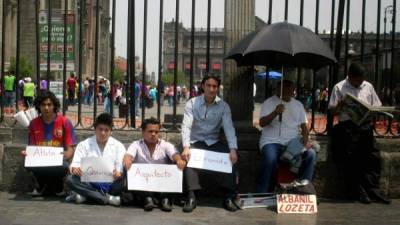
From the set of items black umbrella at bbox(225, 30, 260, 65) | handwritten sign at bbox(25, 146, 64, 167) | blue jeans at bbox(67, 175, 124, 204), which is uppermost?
black umbrella at bbox(225, 30, 260, 65)

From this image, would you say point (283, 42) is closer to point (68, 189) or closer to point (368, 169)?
point (368, 169)

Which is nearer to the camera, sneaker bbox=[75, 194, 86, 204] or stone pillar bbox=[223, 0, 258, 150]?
sneaker bbox=[75, 194, 86, 204]

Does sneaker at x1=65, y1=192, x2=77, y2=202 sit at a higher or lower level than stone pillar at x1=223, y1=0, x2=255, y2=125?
lower

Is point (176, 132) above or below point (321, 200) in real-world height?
above

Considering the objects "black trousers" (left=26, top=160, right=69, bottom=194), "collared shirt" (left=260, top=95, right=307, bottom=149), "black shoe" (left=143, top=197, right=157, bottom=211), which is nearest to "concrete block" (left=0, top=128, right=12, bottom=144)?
"black trousers" (left=26, top=160, right=69, bottom=194)

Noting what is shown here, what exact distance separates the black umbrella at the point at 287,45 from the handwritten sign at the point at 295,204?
64.1 inches

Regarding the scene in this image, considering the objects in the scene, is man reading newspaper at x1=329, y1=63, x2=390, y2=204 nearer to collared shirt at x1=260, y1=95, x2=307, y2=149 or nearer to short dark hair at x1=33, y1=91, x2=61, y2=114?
collared shirt at x1=260, y1=95, x2=307, y2=149

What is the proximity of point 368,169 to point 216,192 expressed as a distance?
196 cm

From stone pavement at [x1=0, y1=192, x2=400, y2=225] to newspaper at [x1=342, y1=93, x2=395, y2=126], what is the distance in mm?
1079

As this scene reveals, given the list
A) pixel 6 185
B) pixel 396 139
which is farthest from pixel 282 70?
pixel 6 185

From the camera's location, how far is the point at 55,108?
284 inches

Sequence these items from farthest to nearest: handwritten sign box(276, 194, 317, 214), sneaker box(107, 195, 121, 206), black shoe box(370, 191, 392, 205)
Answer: black shoe box(370, 191, 392, 205) → sneaker box(107, 195, 121, 206) → handwritten sign box(276, 194, 317, 214)

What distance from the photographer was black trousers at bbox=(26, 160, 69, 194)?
7203mm

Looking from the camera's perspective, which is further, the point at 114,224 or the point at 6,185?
the point at 6,185
